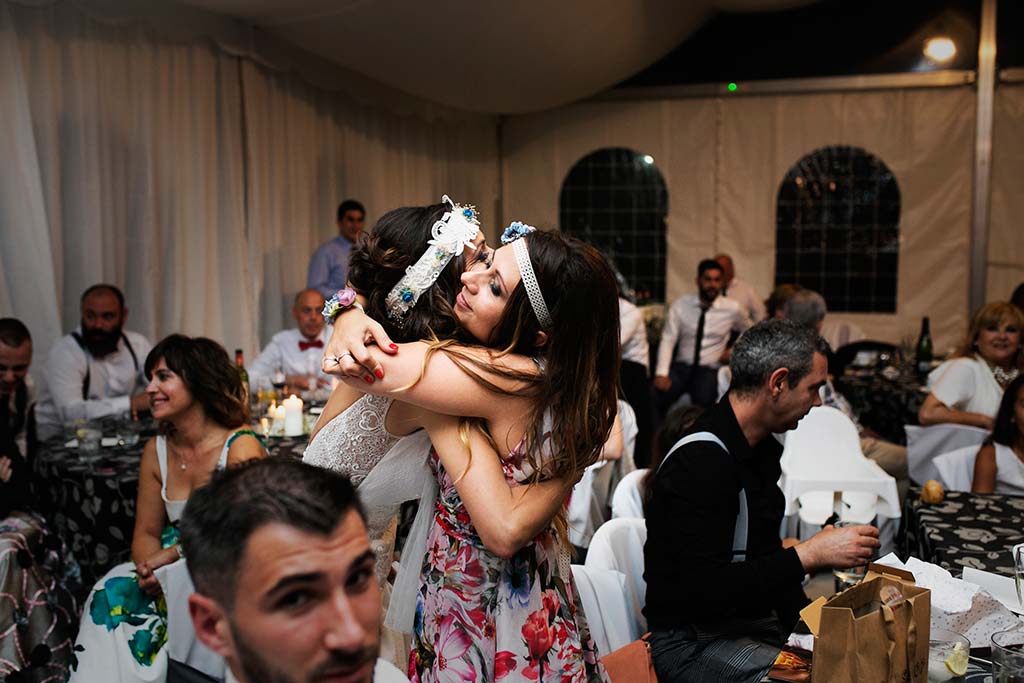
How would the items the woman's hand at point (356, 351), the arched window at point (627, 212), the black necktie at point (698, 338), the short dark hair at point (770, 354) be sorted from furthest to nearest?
the arched window at point (627, 212) → the black necktie at point (698, 338) → the short dark hair at point (770, 354) → the woman's hand at point (356, 351)

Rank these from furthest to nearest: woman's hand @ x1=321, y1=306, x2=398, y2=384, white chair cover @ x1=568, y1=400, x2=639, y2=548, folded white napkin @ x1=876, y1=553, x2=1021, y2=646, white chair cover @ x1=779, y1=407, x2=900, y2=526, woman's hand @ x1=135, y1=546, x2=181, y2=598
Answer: white chair cover @ x1=568, y1=400, x2=639, y2=548, white chair cover @ x1=779, y1=407, x2=900, y2=526, woman's hand @ x1=135, y1=546, x2=181, y2=598, folded white napkin @ x1=876, y1=553, x2=1021, y2=646, woman's hand @ x1=321, y1=306, x2=398, y2=384

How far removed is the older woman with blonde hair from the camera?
15.4 feet

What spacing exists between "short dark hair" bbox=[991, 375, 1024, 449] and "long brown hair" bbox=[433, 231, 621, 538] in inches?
92.2

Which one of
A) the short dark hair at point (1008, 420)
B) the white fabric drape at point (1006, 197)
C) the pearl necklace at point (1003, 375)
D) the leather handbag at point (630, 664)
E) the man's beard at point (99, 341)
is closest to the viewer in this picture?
the leather handbag at point (630, 664)

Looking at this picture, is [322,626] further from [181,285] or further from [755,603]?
[181,285]

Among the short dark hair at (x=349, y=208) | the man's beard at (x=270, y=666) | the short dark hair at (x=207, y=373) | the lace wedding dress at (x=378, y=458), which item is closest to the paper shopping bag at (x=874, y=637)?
the lace wedding dress at (x=378, y=458)

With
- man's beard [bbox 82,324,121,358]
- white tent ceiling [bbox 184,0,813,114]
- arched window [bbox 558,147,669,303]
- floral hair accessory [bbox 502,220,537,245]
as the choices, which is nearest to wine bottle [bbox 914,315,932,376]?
white tent ceiling [bbox 184,0,813,114]

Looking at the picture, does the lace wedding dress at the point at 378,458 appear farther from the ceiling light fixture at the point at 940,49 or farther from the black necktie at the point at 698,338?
the ceiling light fixture at the point at 940,49

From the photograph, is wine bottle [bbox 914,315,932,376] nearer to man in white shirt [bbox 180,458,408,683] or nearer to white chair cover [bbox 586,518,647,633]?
white chair cover [bbox 586,518,647,633]

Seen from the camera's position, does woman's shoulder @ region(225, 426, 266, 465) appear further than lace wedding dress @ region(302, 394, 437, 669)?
Yes

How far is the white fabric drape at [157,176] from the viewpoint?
533cm

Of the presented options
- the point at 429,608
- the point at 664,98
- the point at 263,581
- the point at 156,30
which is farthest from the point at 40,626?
the point at 664,98

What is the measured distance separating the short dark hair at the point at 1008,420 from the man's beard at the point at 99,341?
4256mm

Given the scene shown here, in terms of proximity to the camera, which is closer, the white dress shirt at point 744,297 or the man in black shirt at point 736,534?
the man in black shirt at point 736,534
